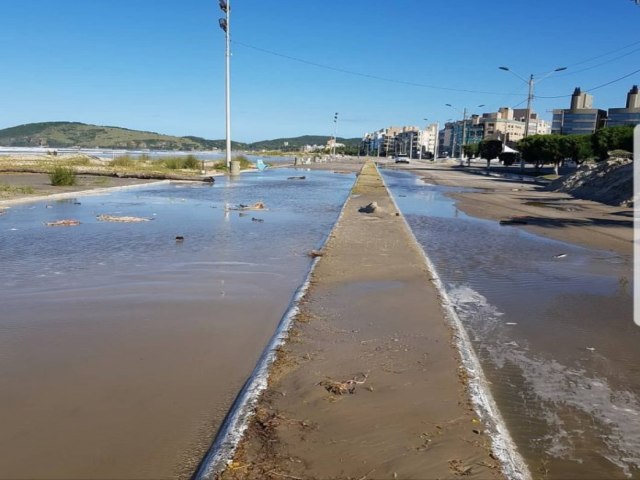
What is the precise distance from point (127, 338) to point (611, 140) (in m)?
52.7

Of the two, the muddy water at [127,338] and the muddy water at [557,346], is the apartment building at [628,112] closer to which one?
the muddy water at [557,346]

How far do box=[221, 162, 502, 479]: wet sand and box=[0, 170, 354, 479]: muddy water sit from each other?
485 millimetres

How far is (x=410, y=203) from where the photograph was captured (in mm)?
23516

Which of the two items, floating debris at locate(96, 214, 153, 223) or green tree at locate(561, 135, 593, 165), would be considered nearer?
floating debris at locate(96, 214, 153, 223)

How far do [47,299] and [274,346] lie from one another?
347 centimetres

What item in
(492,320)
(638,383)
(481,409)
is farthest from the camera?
(492,320)

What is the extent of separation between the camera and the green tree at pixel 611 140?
46.8 meters

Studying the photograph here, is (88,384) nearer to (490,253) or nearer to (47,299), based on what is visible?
(47,299)

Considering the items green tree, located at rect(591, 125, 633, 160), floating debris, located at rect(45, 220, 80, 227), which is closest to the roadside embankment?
floating debris, located at rect(45, 220, 80, 227)

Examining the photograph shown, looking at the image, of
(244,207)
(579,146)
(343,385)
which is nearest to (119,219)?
(244,207)

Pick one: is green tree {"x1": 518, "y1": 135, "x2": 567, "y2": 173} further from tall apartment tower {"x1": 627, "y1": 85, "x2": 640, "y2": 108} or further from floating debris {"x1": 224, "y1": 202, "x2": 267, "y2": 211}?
tall apartment tower {"x1": 627, "y1": 85, "x2": 640, "y2": 108}

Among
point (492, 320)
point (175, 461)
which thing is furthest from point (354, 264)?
point (175, 461)

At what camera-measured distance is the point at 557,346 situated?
5.76 metres

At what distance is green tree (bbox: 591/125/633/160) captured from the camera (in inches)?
1843
